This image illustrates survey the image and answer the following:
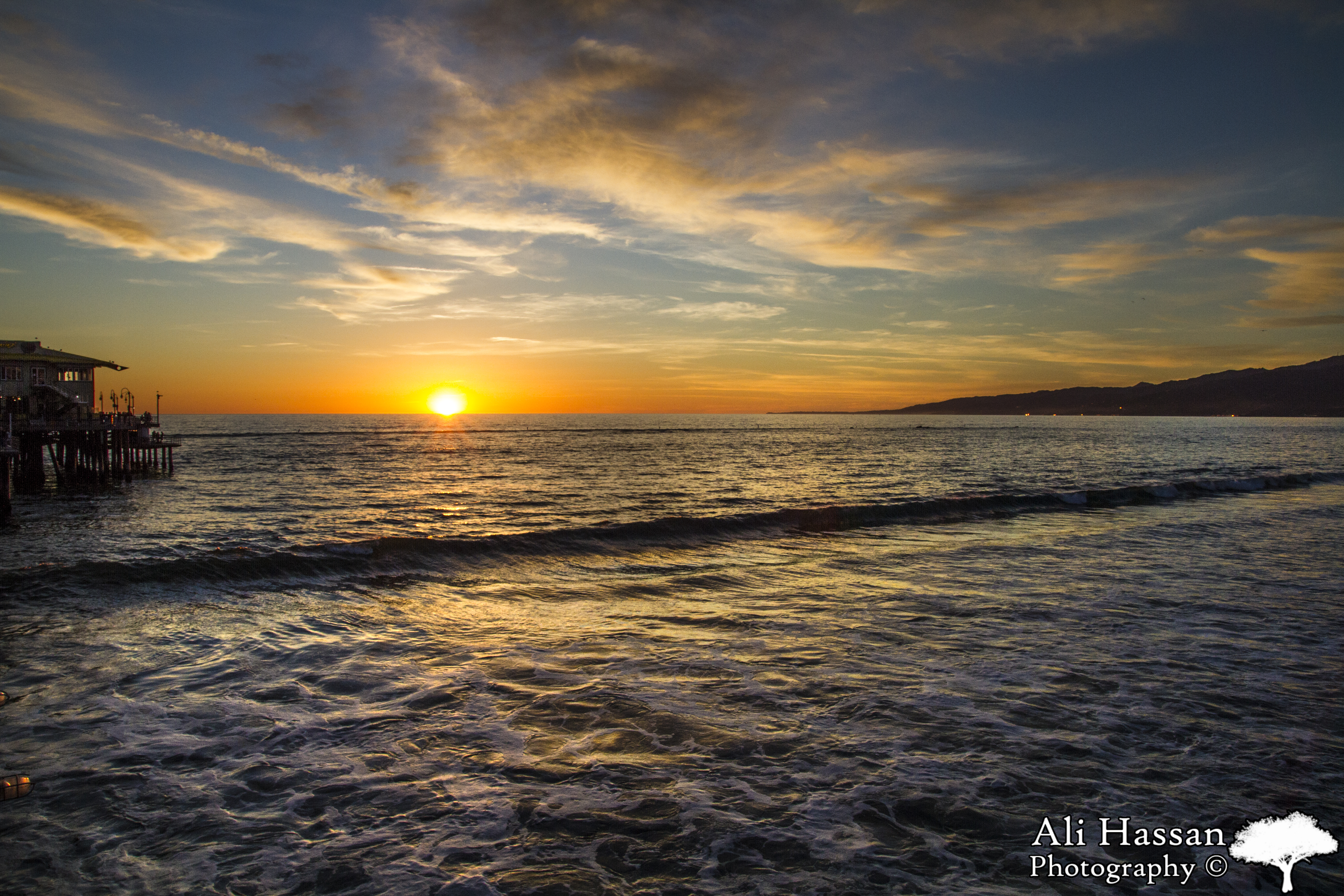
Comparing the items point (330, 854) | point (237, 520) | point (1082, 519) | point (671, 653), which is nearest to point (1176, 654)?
point (671, 653)

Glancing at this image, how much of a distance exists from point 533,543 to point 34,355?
4909 cm

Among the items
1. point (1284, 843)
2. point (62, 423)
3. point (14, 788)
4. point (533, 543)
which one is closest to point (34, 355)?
point (62, 423)

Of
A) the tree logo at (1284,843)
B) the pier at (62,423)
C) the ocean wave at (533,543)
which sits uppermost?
the pier at (62,423)

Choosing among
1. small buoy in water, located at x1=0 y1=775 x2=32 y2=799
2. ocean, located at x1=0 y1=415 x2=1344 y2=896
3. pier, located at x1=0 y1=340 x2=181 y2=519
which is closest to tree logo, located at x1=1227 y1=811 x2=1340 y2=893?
ocean, located at x1=0 y1=415 x2=1344 y2=896

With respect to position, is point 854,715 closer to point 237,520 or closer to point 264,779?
point 264,779

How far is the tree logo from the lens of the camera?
5.58 meters

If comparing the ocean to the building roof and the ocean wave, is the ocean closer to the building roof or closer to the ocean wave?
the ocean wave

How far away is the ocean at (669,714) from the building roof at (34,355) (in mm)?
36185

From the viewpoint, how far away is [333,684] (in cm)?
995

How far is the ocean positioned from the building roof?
1425 inches

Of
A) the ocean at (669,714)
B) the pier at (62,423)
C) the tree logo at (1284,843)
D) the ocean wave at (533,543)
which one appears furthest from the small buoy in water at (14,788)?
the pier at (62,423)

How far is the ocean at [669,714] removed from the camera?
5660 millimetres

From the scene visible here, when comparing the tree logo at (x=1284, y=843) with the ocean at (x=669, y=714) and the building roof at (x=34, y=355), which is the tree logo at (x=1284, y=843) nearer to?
the ocean at (x=669, y=714)

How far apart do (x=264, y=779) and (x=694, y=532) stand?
19.5 meters
